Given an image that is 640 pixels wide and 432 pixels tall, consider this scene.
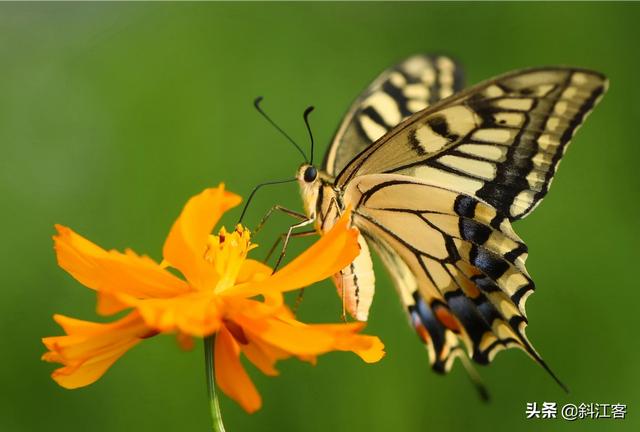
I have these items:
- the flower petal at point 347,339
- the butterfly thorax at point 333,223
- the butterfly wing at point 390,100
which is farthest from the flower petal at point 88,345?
the butterfly wing at point 390,100

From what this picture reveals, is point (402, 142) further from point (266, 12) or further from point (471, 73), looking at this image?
point (266, 12)

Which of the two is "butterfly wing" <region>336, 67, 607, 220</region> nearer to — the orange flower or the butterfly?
the butterfly

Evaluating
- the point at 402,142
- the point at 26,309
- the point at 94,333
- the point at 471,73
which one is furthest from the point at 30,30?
the point at 94,333

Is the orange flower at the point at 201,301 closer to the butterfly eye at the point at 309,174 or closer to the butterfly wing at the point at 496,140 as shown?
the butterfly eye at the point at 309,174

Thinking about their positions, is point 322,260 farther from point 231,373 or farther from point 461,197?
point 461,197

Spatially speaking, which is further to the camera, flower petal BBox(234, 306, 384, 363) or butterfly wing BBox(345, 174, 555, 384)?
butterfly wing BBox(345, 174, 555, 384)

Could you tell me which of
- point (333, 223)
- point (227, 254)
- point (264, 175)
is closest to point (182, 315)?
point (227, 254)

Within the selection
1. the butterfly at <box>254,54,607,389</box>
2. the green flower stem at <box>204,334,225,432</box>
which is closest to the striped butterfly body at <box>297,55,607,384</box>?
the butterfly at <box>254,54,607,389</box>

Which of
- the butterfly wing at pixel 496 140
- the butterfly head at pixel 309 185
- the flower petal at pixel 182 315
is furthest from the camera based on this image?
the butterfly head at pixel 309 185
